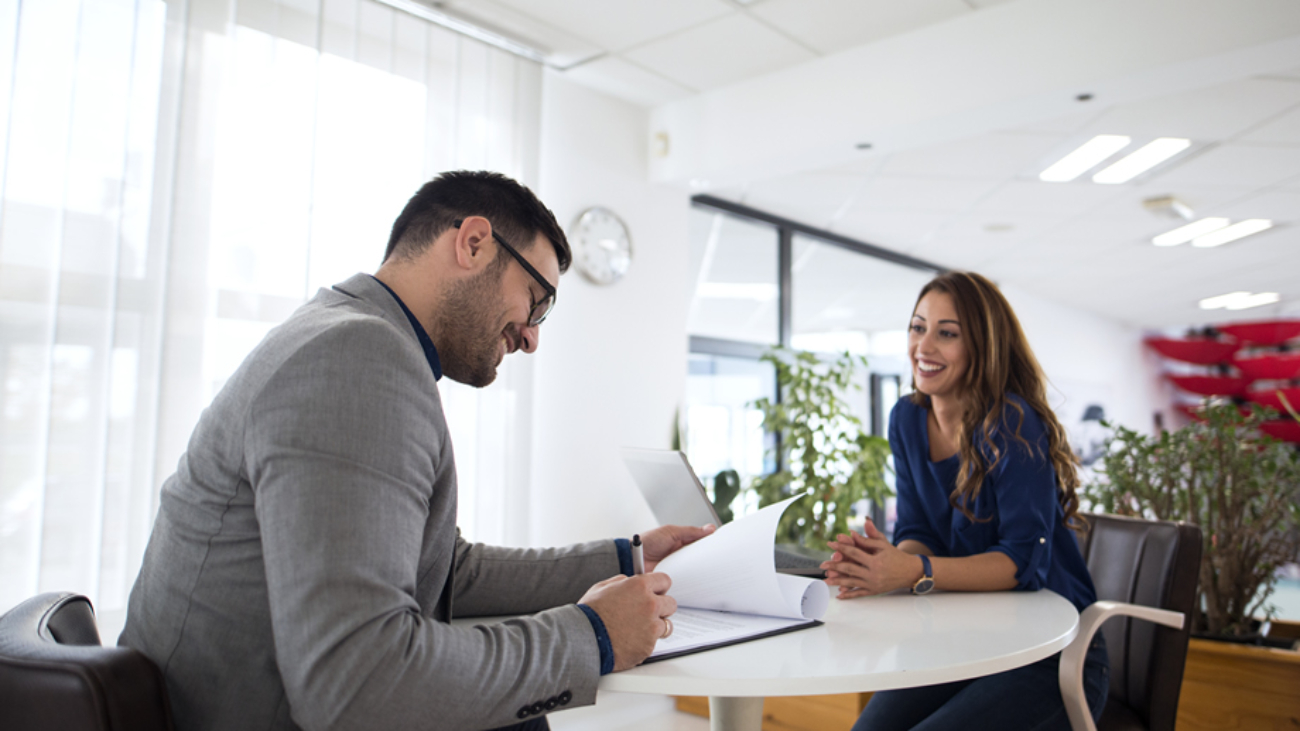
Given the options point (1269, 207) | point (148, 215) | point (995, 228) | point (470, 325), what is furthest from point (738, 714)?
point (1269, 207)

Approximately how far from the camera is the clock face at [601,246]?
3.66 m

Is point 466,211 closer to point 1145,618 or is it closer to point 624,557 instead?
point 624,557

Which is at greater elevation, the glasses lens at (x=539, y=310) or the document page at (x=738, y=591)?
the glasses lens at (x=539, y=310)

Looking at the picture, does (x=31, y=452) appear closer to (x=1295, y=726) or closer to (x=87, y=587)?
(x=87, y=587)

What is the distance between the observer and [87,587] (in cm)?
220

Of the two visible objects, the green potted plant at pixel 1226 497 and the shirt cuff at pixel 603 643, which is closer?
the shirt cuff at pixel 603 643

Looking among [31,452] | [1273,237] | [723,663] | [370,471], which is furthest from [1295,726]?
[1273,237]

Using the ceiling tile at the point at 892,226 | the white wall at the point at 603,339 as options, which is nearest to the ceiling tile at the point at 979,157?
the ceiling tile at the point at 892,226

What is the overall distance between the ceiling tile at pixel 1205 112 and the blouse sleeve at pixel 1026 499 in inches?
102

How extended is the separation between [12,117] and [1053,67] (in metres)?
3.28

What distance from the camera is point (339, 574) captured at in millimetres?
782

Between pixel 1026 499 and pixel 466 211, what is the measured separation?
1226mm

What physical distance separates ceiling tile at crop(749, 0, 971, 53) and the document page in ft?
7.90

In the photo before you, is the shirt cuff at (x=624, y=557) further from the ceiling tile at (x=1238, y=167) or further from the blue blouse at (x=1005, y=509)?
the ceiling tile at (x=1238, y=167)
